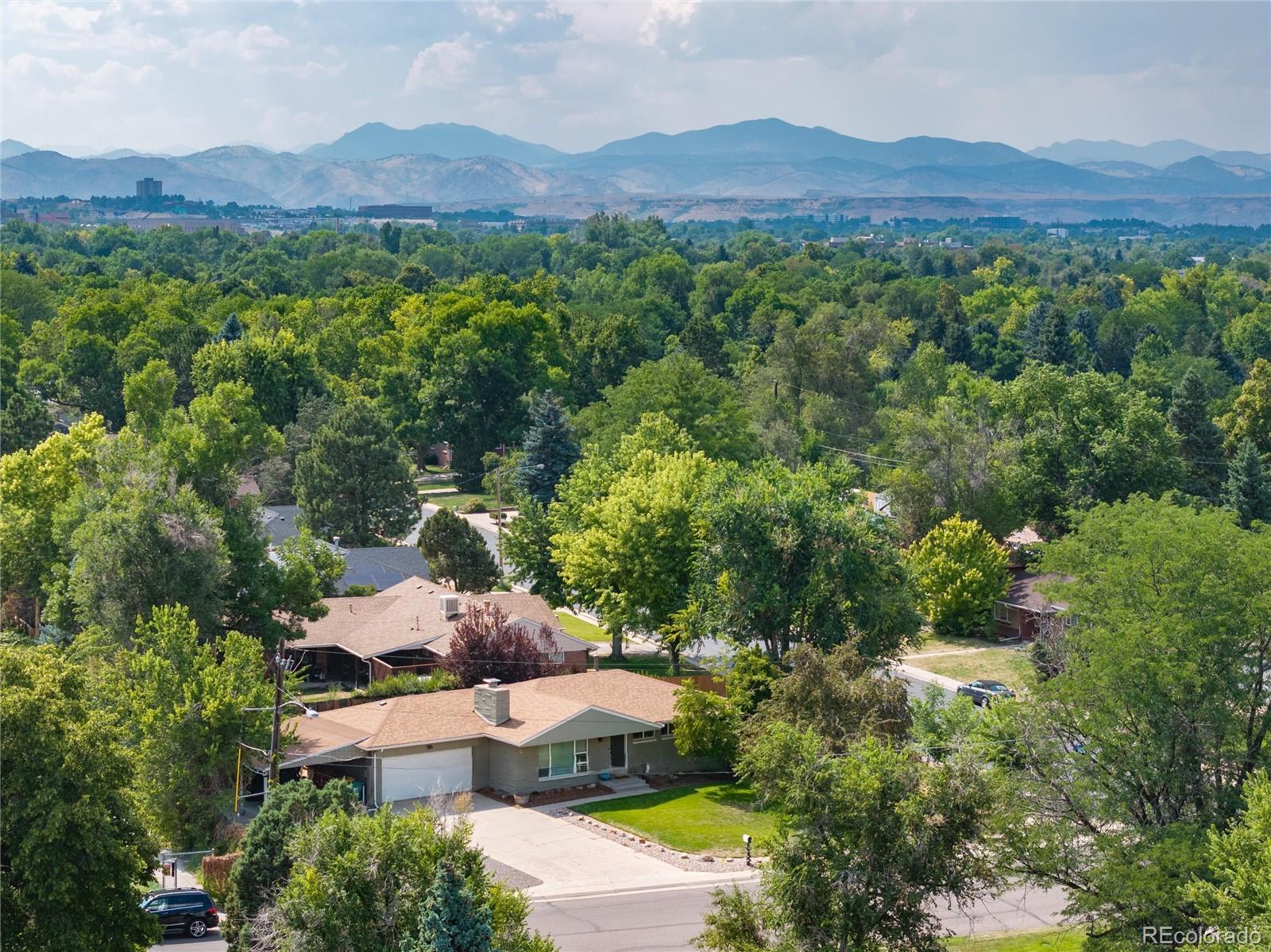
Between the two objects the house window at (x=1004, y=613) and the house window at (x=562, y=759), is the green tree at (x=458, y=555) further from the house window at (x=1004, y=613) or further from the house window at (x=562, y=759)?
the house window at (x=1004, y=613)

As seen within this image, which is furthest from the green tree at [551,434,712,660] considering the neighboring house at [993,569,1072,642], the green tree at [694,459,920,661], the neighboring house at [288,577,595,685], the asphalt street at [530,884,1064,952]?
the asphalt street at [530,884,1064,952]

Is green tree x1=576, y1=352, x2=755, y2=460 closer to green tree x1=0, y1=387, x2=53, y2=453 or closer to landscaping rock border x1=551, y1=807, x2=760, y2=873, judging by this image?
green tree x1=0, y1=387, x2=53, y2=453

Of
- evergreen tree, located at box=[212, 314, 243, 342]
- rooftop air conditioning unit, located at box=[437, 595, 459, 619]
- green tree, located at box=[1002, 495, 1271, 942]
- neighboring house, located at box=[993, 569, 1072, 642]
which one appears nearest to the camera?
green tree, located at box=[1002, 495, 1271, 942]

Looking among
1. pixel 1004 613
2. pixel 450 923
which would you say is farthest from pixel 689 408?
pixel 450 923

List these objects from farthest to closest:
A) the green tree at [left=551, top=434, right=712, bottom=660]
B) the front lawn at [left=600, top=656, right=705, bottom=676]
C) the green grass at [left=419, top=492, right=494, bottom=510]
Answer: the green grass at [left=419, top=492, right=494, bottom=510] < the front lawn at [left=600, top=656, right=705, bottom=676] < the green tree at [left=551, top=434, right=712, bottom=660]

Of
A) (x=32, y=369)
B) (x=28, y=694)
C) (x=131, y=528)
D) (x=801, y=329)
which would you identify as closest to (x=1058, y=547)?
(x=28, y=694)

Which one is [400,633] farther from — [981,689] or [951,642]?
[951,642]

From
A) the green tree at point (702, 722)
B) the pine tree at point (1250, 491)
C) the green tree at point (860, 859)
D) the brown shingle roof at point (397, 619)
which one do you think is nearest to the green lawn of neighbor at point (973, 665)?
the brown shingle roof at point (397, 619)
